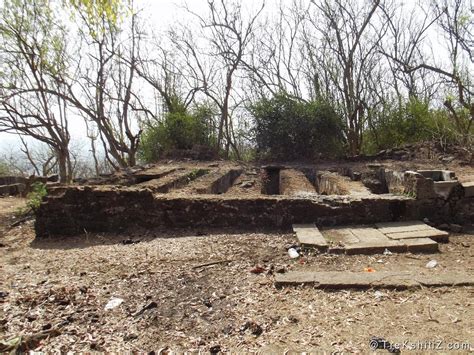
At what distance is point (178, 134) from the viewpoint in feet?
39.4

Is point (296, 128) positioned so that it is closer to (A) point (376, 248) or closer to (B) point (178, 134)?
(B) point (178, 134)

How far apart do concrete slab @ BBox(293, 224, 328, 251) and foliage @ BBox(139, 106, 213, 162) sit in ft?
27.2

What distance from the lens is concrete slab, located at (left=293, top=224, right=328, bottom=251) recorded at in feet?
11.6

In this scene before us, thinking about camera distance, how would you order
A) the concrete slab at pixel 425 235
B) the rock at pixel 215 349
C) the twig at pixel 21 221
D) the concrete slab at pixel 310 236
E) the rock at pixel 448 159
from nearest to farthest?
1. the rock at pixel 215 349
2. the concrete slab at pixel 310 236
3. the concrete slab at pixel 425 235
4. the twig at pixel 21 221
5. the rock at pixel 448 159

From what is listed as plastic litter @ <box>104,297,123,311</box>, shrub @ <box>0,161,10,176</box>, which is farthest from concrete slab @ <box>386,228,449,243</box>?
shrub @ <box>0,161,10,176</box>

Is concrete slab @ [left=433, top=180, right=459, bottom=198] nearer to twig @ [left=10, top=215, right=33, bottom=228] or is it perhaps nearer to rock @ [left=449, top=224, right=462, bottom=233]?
rock @ [left=449, top=224, right=462, bottom=233]

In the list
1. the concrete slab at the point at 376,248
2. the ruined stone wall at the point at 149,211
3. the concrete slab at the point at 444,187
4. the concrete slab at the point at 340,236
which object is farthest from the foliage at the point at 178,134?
the concrete slab at the point at 376,248

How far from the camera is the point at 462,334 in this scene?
1951 millimetres

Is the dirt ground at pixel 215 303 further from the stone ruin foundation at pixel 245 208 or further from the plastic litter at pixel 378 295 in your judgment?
the stone ruin foundation at pixel 245 208

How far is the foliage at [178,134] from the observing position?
474 inches

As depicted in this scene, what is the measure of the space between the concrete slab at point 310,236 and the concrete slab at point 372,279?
0.64 meters

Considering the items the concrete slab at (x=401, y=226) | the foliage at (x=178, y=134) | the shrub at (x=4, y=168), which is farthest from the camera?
the shrub at (x=4, y=168)

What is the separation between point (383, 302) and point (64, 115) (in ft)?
55.0

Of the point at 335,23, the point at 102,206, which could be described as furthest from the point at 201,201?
the point at 335,23
